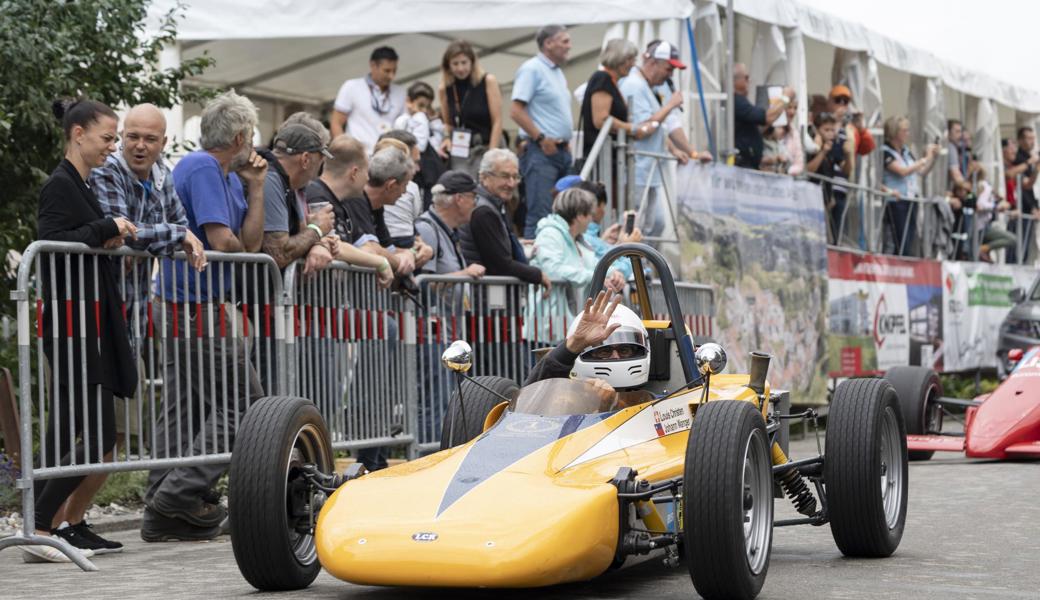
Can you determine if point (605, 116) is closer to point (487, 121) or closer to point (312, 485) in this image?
point (487, 121)

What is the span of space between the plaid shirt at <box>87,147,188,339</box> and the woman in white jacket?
3.85m

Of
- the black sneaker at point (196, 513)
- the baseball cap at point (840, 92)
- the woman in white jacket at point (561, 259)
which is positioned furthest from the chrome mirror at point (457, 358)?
the baseball cap at point (840, 92)

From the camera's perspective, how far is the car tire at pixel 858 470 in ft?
23.6

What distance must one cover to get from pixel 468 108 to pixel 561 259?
7.91ft

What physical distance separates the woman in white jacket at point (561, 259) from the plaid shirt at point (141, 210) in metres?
3.85

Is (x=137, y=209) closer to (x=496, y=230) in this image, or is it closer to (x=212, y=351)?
(x=212, y=351)

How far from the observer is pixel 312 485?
253 inches

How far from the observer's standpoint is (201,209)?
28.2 ft

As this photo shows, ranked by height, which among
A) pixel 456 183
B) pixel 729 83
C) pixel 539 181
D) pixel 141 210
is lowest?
pixel 141 210

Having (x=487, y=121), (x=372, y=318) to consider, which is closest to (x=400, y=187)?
(x=372, y=318)

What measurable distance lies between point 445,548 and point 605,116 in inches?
341

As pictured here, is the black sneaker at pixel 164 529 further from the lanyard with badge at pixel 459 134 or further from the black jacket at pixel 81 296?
the lanyard with badge at pixel 459 134

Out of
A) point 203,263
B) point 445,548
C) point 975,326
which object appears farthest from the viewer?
point 975,326

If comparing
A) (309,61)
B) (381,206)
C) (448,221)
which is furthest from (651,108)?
(309,61)
